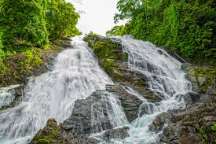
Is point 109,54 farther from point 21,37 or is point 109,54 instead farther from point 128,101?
point 128,101

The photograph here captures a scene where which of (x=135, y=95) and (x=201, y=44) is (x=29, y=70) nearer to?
(x=135, y=95)

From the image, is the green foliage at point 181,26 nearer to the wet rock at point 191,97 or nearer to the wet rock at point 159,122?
the wet rock at point 191,97

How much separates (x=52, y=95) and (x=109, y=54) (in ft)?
18.2

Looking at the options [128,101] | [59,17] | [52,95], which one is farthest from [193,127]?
[59,17]

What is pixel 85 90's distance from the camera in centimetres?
1569

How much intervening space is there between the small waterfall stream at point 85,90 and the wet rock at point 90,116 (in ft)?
0.51

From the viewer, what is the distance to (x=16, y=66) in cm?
1820

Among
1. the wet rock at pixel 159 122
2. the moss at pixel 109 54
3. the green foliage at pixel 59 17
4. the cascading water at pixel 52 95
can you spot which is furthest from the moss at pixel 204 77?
the green foliage at pixel 59 17

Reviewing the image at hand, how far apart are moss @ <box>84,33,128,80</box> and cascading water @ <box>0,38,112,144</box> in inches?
16.5

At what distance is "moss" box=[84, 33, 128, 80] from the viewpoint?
58.8 feet

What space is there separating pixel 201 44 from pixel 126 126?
1078 centimetres

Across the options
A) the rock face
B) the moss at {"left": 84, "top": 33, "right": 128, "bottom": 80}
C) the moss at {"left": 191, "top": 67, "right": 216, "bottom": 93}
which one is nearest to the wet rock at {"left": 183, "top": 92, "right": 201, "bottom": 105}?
the moss at {"left": 191, "top": 67, "right": 216, "bottom": 93}

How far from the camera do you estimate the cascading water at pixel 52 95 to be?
1310cm

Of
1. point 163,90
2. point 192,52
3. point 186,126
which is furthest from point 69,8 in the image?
point 186,126
